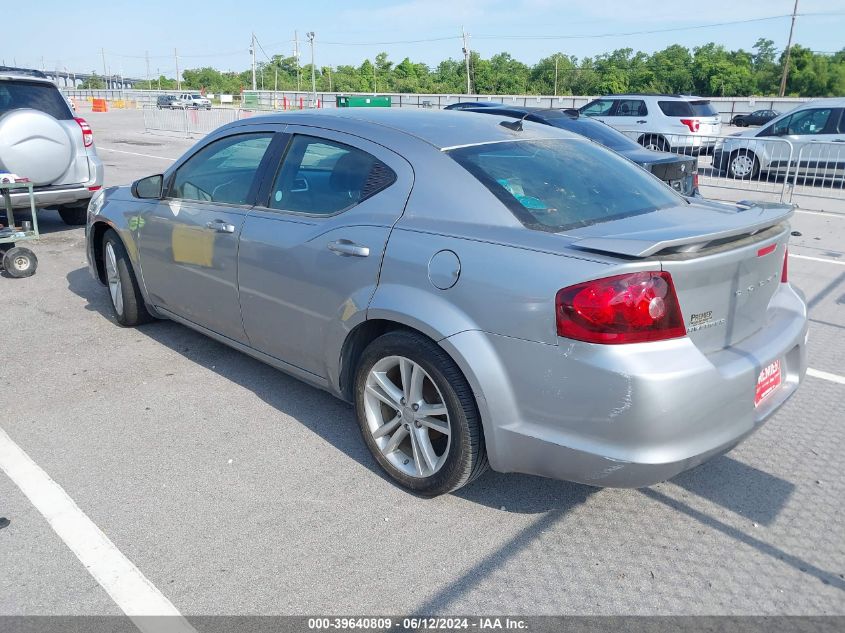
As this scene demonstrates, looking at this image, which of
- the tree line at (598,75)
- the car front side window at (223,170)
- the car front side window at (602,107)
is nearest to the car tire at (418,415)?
the car front side window at (223,170)

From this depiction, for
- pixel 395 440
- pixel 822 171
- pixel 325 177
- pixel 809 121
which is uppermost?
pixel 809 121

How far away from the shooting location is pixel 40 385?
4492 mm

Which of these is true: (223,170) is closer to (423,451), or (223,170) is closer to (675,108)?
(423,451)

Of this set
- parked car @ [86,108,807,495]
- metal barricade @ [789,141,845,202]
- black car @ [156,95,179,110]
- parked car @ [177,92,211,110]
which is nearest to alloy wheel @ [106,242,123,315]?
parked car @ [86,108,807,495]

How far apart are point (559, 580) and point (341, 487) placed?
1119 mm

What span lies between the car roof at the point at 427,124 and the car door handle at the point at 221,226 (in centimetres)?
66

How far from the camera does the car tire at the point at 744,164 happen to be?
1398 centimetres

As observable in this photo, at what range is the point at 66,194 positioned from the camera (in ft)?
26.8

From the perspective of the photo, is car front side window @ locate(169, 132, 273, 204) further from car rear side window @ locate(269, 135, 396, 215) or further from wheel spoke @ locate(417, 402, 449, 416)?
wheel spoke @ locate(417, 402, 449, 416)

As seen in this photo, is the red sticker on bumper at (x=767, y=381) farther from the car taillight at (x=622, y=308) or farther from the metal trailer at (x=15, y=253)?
the metal trailer at (x=15, y=253)

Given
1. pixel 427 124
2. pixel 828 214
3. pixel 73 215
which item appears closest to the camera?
pixel 427 124

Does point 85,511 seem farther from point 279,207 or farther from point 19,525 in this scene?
point 279,207

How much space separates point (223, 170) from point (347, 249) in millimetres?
1520

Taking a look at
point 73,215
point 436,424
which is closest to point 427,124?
point 436,424
